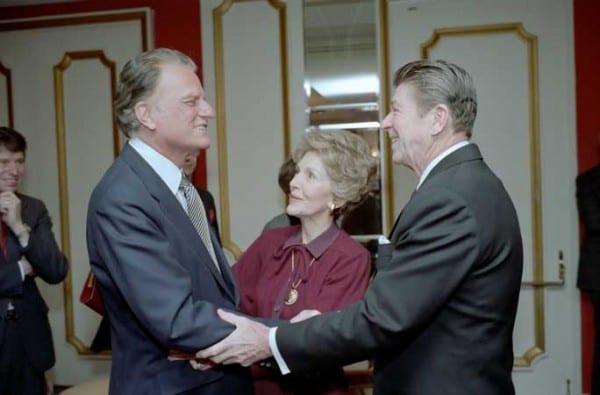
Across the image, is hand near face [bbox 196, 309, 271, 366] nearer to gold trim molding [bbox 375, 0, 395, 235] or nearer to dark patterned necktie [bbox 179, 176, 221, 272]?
dark patterned necktie [bbox 179, 176, 221, 272]

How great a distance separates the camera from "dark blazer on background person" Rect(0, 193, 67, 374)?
2582 millimetres

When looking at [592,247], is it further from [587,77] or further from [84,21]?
[84,21]

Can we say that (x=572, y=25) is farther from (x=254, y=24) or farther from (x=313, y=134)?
(x=313, y=134)

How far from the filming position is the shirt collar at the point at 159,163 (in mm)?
1521

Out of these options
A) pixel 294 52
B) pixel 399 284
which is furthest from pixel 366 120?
pixel 399 284

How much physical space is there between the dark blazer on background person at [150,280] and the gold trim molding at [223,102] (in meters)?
2.31

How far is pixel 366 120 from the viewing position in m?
3.68

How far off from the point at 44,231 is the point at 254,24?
1.77 metres

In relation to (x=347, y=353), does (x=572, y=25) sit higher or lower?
higher

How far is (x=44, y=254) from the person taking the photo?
269cm

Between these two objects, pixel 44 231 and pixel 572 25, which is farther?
pixel 572 25

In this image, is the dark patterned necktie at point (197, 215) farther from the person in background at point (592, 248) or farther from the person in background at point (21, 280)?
the person in background at point (592, 248)

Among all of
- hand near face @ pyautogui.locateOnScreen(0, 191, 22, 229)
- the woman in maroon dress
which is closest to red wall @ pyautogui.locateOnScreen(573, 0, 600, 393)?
the woman in maroon dress

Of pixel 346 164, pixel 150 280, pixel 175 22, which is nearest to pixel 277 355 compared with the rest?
pixel 150 280
